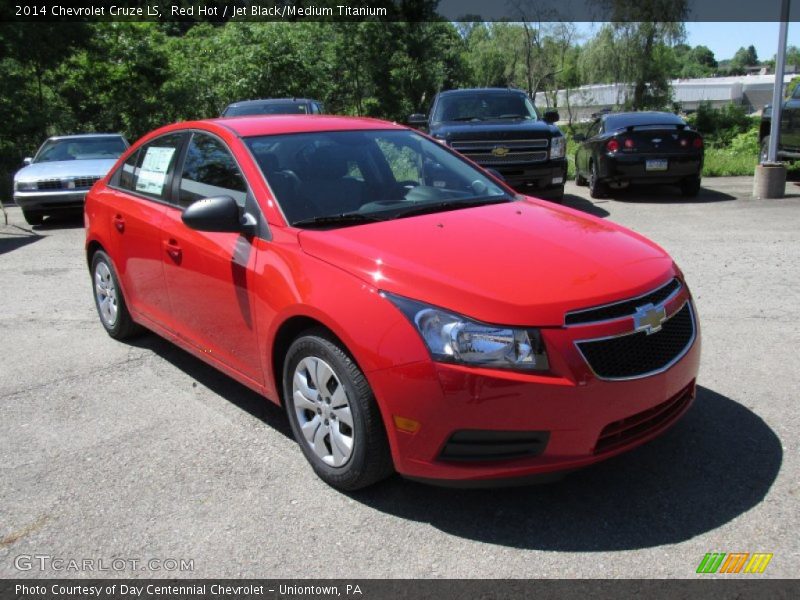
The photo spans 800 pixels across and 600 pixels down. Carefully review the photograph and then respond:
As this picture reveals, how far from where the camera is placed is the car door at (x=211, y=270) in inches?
151

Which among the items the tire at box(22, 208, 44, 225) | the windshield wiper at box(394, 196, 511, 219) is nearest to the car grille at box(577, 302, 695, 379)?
the windshield wiper at box(394, 196, 511, 219)

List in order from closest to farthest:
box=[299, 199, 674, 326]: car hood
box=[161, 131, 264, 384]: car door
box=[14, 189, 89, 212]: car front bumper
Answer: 1. box=[299, 199, 674, 326]: car hood
2. box=[161, 131, 264, 384]: car door
3. box=[14, 189, 89, 212]: car front bumper

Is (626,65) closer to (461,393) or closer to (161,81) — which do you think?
(161,81)

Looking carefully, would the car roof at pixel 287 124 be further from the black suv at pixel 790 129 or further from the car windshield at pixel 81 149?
the black suv at pixel 790 129

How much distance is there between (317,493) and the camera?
3.44m

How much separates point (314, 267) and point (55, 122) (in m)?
21.1

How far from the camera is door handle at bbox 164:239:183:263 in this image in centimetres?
434

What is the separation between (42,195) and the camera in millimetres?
11984

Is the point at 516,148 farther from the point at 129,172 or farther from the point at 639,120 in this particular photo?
the point at 129,172

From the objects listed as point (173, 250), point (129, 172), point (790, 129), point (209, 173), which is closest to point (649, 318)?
point (209, 173)

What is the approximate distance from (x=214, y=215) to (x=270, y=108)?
1012 centimetres

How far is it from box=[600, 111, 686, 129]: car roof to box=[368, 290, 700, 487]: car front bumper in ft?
34.5

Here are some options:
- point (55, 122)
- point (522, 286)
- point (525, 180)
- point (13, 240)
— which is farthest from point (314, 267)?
point (55, 122)

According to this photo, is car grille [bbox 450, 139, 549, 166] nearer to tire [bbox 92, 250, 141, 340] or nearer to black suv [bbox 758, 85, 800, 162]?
black suv [bbox 758, 85, 800, 162]
